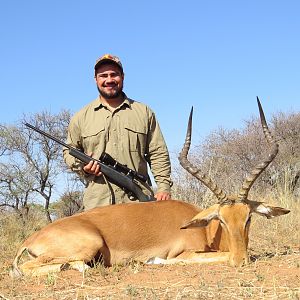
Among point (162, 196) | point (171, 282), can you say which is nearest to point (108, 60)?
point (162, 196)

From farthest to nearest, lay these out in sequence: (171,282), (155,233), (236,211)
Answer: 1. (155,233)
2. (236,211)
3. (171,282)

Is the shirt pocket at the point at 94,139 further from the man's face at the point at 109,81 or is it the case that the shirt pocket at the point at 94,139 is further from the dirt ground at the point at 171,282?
the dirt ground at the point at 171,282

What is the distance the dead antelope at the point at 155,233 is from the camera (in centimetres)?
509

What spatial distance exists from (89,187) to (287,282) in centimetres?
318

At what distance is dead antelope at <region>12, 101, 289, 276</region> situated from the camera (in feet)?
16.7

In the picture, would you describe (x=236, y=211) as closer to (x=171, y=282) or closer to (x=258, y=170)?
(x=258, y=170)

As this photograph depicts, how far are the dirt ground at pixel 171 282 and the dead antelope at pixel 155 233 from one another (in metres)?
0.23

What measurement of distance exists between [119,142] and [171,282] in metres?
2.61

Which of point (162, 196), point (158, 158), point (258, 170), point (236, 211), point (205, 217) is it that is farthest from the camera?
point (158, 158)

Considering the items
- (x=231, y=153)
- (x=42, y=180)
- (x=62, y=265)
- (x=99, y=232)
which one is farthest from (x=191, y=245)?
(x=231, y=153)

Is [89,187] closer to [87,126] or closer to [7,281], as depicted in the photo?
[87,126]

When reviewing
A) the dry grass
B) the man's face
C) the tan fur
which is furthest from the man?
the dry grass

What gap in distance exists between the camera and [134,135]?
658 cm

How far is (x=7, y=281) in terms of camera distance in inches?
189
